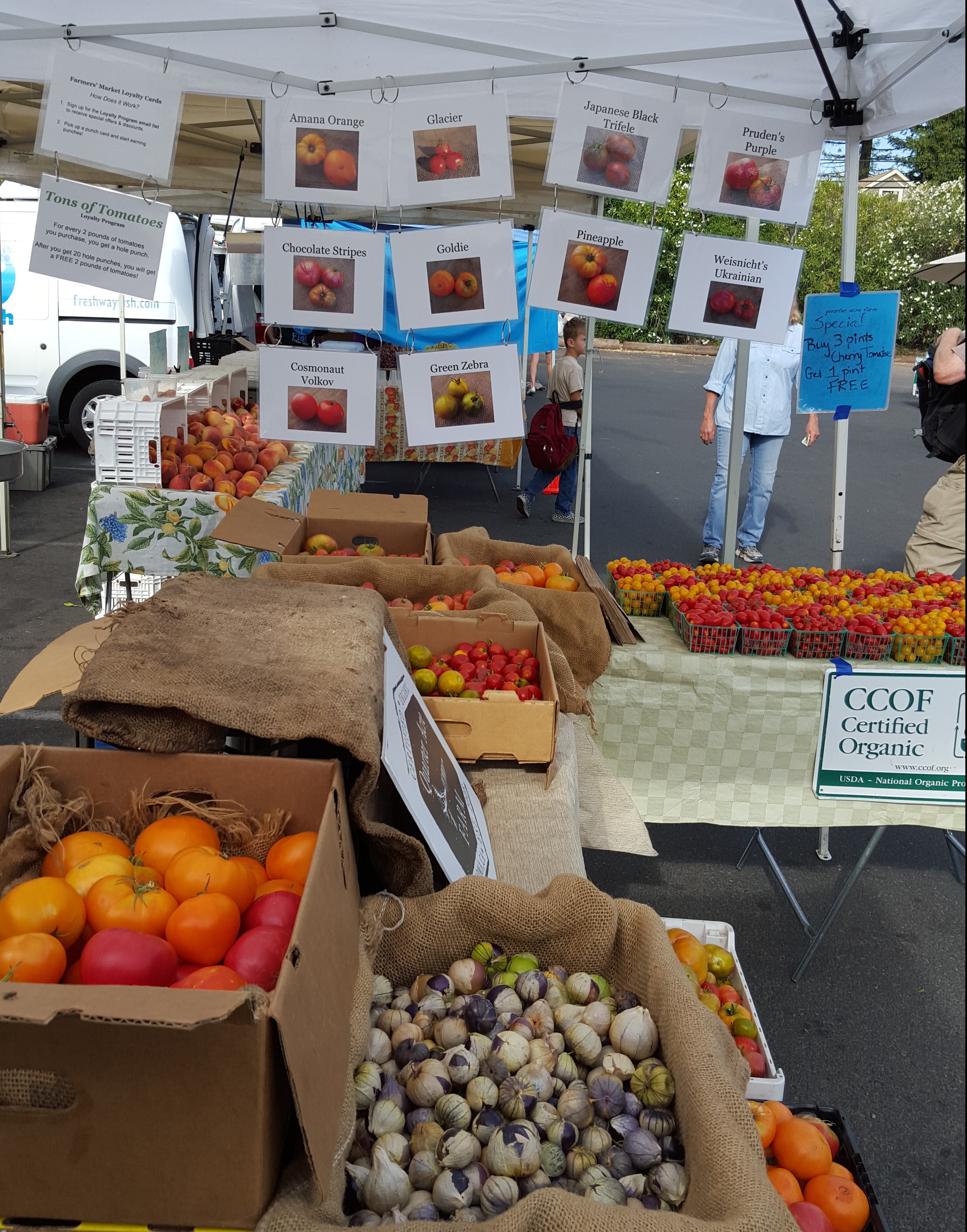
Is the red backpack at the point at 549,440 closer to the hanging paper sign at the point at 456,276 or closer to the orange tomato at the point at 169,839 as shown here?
the hanging paper sign at the point at 456,276

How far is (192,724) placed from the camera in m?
1.71

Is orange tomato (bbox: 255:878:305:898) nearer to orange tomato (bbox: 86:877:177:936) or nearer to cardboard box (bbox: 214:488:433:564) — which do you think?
orange tomato (bbox: 86:877:177:936)

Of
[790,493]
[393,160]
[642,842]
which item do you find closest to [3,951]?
[642,842]

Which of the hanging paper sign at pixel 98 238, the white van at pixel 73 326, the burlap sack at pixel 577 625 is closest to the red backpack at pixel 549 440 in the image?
the white van at pixel 73 326

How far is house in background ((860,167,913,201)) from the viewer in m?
2.17

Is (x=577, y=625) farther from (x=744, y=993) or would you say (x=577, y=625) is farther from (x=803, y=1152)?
(x=803, y=1152)

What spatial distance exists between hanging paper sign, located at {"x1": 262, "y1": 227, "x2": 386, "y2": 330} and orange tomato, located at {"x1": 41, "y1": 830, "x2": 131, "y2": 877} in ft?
7.39

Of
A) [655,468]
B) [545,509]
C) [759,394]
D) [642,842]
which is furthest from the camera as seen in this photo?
[655,468]

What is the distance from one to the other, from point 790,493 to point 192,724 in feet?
31.8

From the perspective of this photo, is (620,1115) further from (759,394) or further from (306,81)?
(759,394)

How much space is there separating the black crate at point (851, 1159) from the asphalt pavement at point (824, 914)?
16cm

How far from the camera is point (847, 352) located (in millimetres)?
3482

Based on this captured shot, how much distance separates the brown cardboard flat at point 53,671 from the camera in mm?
2059

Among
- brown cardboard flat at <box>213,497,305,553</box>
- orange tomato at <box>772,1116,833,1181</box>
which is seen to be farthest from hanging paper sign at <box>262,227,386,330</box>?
orange tomato at <box>772,1116,833,1181</box>
